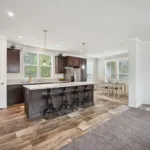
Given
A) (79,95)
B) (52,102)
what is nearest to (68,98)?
(79,95)

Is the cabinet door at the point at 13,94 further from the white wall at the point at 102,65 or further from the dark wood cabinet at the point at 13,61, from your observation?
A: the white wall at the point at 102,65

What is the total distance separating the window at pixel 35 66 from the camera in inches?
216

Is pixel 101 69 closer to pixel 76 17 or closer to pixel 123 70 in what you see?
pixel 123 70

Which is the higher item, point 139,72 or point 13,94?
point 139,72

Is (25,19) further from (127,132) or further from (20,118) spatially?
(127,132)

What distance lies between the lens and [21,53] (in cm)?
523

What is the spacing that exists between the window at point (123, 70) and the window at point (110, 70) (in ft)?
1.46

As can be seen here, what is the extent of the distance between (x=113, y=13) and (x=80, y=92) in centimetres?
300

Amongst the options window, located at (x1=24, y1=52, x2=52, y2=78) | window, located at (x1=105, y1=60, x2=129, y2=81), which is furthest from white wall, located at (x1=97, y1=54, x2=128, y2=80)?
window, located at (x1=24, y1=52, x2=52, y2=78)

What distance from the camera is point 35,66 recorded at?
19.1 ft

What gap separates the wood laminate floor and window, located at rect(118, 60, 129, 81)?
4.33m

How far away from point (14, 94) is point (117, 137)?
4248 mm

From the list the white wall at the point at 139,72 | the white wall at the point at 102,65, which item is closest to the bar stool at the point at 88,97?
the white wall at the point at 139,72

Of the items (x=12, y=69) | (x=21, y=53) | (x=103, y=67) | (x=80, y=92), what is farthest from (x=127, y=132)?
(x=103, y=67)
